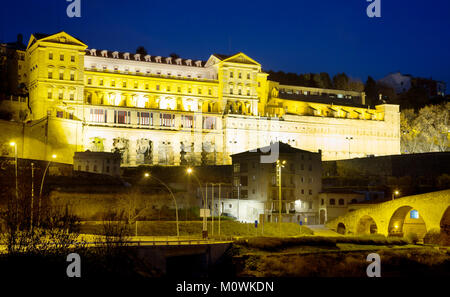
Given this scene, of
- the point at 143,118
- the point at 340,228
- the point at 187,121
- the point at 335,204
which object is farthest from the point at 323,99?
the point at 340,228

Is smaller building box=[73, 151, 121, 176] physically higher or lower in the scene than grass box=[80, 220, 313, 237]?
higher

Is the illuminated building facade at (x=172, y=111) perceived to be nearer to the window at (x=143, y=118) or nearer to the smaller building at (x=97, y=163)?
the window at (x=143, y=118)

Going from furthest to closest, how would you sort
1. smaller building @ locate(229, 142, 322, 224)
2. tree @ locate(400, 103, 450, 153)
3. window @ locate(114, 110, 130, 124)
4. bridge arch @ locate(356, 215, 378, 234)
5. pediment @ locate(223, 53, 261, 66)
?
pediment @ locate(223, 53, 261, 66) → tree @ locate(400, 103, 450, 153) → window @ locate(114, 110, 130, 124) → smaller building @ locate(229, 142, 322, 224) → bridge arch @ locate(356, 215, 378, 234)

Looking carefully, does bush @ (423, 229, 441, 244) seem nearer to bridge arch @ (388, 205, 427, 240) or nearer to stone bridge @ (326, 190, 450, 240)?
stone bridge @ (326, 190, 450, 240)

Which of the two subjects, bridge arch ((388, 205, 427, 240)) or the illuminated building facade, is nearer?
bridge arch ((388, 205, 427, 240))

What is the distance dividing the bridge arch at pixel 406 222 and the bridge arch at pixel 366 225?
9.58 feet

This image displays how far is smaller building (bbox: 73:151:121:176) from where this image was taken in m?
81.9

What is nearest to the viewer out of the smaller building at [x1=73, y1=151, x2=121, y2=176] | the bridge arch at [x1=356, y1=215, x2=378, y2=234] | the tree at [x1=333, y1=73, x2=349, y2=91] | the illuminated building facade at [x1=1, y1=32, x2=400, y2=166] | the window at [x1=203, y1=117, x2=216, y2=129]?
the bridge arch at [x1=356, y1=215, x2=378, y2=234]

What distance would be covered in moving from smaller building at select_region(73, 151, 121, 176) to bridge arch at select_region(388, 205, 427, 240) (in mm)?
39432

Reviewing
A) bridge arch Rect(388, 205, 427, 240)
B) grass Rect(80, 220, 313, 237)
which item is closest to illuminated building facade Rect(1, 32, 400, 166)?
grass Rect(80, 220, 313, 237)

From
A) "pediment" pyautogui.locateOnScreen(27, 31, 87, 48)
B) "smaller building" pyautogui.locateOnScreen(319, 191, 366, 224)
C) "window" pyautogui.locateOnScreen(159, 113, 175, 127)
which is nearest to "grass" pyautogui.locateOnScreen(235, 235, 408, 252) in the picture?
"smaller building" pyautogui.locateOnScreen(319, 191, 366, 224)

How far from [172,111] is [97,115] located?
1405 centimetres

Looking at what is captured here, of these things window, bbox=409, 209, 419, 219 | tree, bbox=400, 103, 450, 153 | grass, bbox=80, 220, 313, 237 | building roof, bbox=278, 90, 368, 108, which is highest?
building roof, bbox=278, 90, 368, 108

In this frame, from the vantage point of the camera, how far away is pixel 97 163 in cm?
8212
